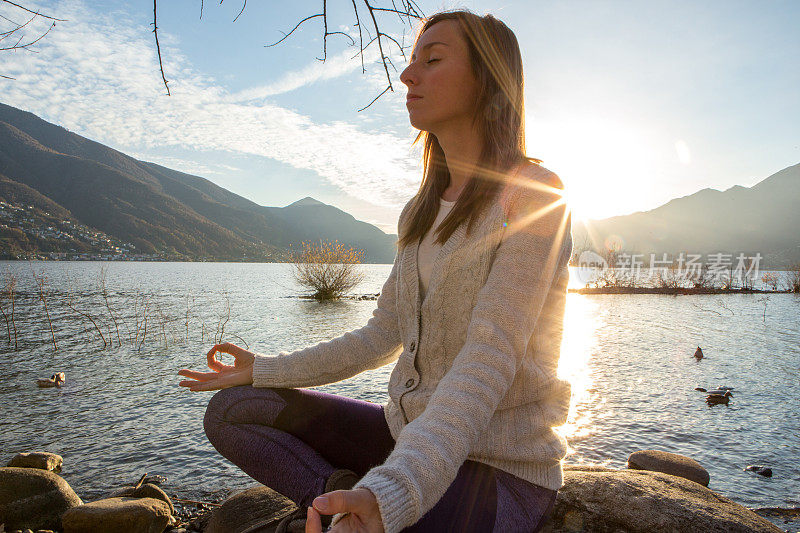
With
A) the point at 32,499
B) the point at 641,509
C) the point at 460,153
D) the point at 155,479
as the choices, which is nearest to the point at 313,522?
the point at 460,153

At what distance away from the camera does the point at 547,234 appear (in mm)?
1351

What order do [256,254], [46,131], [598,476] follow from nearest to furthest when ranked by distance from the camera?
[598,476], [256,254], [46,131]

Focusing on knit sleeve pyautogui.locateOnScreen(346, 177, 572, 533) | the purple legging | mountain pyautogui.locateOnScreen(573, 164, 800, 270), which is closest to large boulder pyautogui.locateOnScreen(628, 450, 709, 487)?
the purple legging

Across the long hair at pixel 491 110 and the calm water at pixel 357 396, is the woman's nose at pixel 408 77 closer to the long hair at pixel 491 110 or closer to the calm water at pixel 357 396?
the long hair at pixel 491 110

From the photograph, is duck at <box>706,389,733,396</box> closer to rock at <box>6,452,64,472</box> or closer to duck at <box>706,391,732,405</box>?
duck at <box>706,391,732,405</box>

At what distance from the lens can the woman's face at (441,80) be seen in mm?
1547

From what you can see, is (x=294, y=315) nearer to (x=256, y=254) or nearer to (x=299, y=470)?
(x=299, y=470)

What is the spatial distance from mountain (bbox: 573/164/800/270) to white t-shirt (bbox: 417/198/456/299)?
346 ft

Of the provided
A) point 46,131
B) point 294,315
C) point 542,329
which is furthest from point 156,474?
point 46,131

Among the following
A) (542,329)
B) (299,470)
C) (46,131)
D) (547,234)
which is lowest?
(299,470)

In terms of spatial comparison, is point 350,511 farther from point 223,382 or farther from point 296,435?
point 223,382

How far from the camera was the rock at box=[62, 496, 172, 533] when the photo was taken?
9.23 feet

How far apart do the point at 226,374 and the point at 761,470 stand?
465 cm

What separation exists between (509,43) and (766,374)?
29.1 feet
